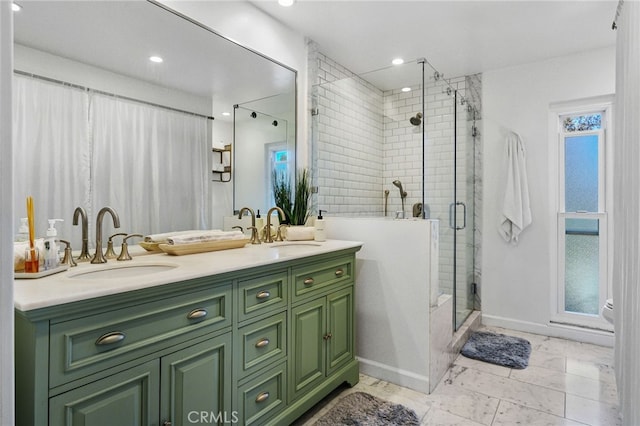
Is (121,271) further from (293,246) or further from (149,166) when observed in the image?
(293,246)

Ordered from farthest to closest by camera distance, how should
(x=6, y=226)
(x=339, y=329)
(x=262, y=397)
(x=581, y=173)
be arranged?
(x=581, y=173) → (x=339, y=329) → (x=262, y=397) → (x=6, y=226)

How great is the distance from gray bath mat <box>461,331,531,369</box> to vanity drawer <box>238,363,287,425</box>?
5.73 feet

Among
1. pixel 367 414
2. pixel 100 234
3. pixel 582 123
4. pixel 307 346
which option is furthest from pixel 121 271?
pixel 582 123

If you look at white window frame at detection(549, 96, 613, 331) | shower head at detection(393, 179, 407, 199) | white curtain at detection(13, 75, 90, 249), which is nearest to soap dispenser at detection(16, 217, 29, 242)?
white curtain at detection(13, 75, 90, 249)

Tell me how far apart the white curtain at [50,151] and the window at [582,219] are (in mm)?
3776

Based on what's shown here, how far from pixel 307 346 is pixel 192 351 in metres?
0.75

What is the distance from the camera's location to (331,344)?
6.82 ft

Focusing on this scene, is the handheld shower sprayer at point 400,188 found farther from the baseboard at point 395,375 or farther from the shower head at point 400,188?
the baseboard at point 395,375

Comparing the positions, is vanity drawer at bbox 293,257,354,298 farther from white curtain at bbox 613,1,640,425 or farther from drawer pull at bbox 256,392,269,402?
white curtain at bbox 613,1,640,425

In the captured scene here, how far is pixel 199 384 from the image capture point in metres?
1.33

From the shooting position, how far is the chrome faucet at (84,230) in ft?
4.89

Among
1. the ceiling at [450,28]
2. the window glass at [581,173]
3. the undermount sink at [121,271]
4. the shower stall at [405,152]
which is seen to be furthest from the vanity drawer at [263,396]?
the window glass at [581,173]

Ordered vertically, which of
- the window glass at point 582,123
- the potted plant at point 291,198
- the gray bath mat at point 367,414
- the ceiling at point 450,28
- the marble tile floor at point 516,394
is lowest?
the marble tile floor at point 516,394

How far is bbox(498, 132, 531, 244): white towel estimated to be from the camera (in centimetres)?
328
